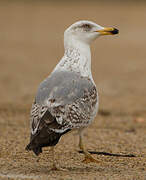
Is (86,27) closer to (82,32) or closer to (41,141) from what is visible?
(82,32)

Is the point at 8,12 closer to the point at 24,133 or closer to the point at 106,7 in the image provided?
the point at 106,7

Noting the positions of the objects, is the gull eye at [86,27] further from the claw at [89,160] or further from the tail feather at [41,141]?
the tail feather at [41,141]

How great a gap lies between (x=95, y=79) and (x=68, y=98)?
7681 mm

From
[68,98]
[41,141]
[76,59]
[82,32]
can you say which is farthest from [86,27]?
[41,141]

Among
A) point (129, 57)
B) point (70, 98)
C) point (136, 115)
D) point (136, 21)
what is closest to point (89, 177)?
point (70, 98)

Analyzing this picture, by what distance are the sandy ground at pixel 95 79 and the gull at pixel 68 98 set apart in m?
0.36

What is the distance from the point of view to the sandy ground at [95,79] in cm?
563

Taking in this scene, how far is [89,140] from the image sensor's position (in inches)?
284

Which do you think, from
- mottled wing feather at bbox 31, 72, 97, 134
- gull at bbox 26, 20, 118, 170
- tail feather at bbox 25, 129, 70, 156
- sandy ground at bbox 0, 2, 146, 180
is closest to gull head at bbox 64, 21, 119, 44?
gull at bbox 26, 20, 118, 170

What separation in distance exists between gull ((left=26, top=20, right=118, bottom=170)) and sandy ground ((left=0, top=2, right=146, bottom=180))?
36 cm

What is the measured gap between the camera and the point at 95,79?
13.0 meters

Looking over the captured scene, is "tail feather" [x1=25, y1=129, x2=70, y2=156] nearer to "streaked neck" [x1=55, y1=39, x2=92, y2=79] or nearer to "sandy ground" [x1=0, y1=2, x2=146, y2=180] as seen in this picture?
"sandy ground" [x1=0, y1=2, x2=146, y2=180]

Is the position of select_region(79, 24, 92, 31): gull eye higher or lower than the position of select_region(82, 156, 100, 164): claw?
higher

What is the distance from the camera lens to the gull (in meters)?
5.02
